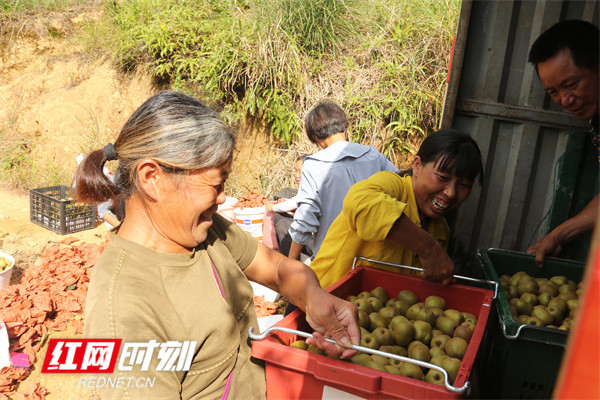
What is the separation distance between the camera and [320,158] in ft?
12.5

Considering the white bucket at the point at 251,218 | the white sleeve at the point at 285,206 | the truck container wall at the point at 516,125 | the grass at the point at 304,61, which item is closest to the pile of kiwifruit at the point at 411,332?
the truck container wall at the point at 516,125

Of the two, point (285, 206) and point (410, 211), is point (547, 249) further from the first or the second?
point (285, 206)

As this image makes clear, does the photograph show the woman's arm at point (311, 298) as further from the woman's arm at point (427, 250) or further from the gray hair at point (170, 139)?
the gray hair at point (170, 139)

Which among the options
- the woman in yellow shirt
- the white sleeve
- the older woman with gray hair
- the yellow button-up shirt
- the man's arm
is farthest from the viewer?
the white sleeve

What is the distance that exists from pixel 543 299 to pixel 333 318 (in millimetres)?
1373

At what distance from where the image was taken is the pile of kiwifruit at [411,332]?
1.68 metres

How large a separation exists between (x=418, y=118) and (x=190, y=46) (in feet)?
15.8

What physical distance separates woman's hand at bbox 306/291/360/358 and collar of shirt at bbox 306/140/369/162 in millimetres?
2039

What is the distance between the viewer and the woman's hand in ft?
5.63

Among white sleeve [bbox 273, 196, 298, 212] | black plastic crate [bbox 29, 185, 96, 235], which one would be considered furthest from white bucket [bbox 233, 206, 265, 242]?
black plastic crate [bbox 29, 185, 96, 235]

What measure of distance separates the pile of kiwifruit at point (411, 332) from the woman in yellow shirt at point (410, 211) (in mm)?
189

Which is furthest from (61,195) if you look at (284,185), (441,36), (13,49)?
(441,36)

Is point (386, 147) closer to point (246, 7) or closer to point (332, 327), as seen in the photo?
point (246, 7)

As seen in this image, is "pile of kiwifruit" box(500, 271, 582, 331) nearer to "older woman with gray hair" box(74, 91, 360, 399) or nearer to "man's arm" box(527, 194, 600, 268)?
"man's arm" box(527, 194, 600, 268)
